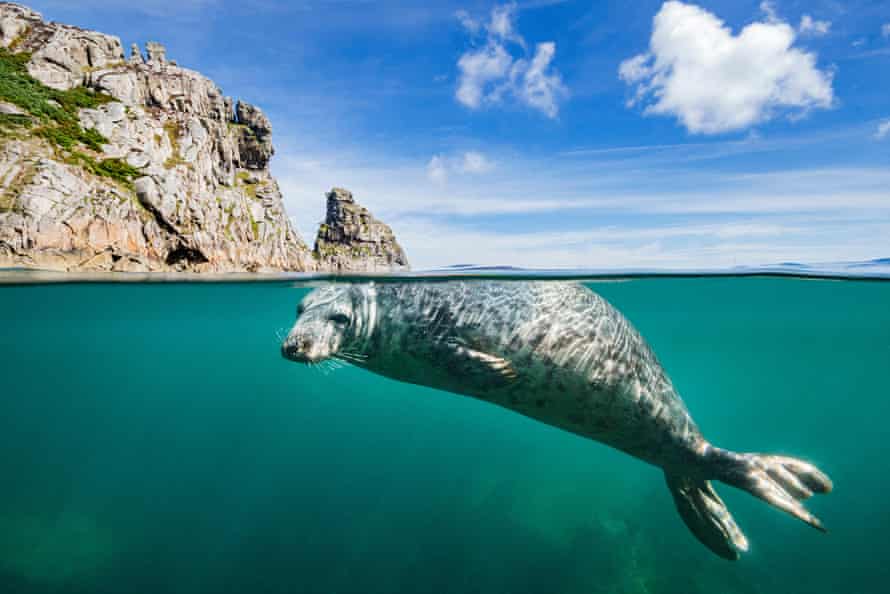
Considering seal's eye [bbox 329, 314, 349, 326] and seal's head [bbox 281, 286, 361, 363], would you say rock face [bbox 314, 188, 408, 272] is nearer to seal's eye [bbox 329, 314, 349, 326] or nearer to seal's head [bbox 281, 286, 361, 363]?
seal's head [bbox 281, 286, 361, 363]

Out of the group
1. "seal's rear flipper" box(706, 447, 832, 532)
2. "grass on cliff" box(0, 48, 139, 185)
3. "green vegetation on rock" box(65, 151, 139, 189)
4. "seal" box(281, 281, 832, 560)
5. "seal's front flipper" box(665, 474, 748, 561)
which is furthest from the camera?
"green vegetation on rock" box(65, 151, 139, 189)

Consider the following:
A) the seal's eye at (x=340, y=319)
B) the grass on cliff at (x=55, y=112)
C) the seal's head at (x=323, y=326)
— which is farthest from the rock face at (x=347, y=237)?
the seal's eye at (x=340, y=319)

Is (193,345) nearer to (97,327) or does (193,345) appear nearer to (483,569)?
(97,327)

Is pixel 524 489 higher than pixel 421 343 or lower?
lower

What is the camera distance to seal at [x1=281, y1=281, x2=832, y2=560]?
4.12 metres

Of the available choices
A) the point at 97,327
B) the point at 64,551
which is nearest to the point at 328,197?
the point at 97,327

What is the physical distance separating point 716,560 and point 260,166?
74171mm

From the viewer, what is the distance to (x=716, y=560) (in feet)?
35.3

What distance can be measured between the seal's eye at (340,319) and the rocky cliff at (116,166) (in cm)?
2443

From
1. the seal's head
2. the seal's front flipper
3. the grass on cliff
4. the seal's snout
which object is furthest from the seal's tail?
the grass on cliff

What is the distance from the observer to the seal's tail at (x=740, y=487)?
3.91m

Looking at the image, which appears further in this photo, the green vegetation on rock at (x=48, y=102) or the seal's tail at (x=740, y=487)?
the green vegetation on rock at (x=48, y=102)

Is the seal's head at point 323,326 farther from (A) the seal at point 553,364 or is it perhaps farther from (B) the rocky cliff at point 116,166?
(B) the rocky cliff at point 116,166

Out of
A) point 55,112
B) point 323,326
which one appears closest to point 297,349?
point 323,326
